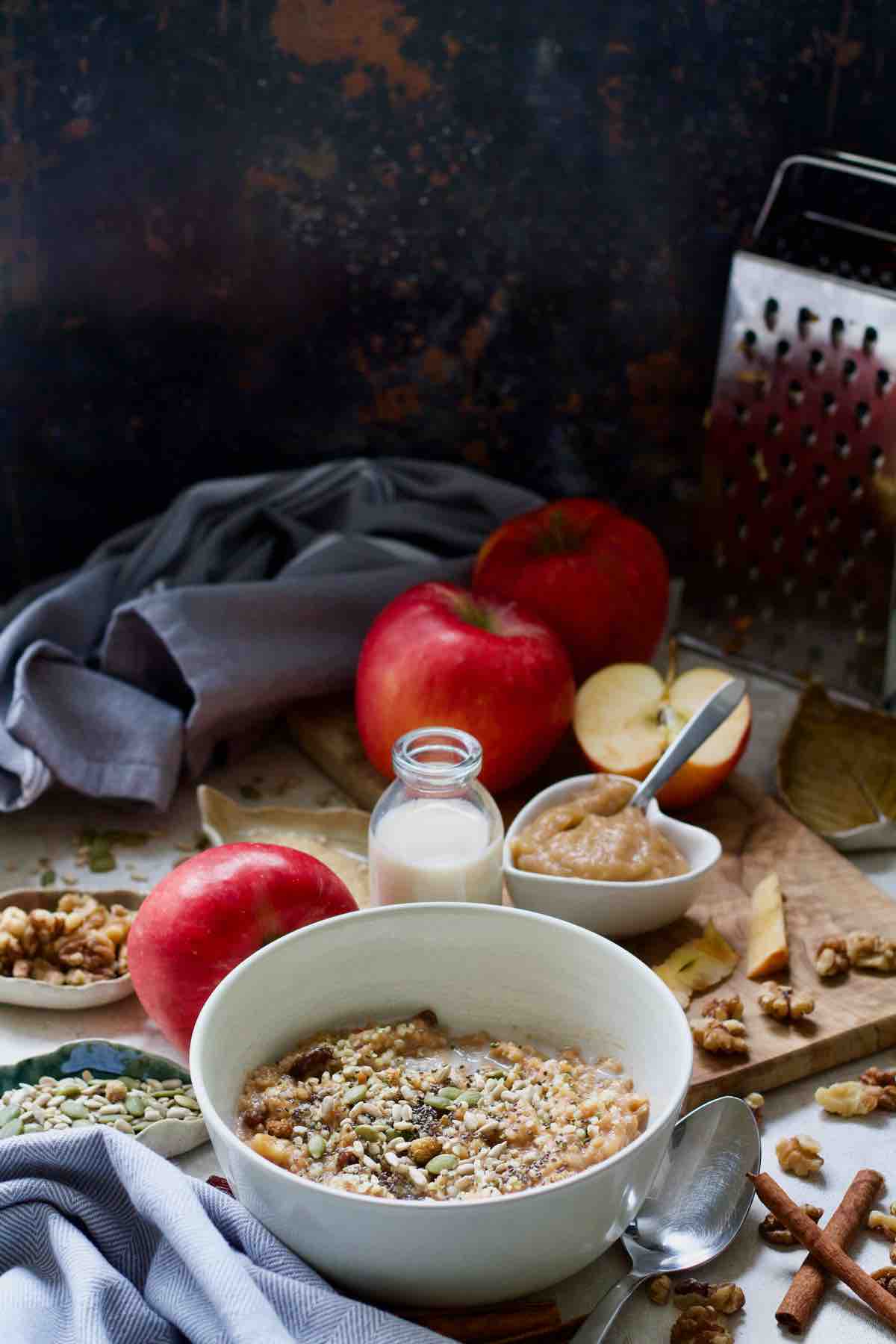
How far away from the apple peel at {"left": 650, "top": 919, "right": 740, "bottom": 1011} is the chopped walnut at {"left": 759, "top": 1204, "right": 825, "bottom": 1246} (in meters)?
0.20

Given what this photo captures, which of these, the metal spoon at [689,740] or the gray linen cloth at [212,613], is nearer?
the metal spoon at [689,740]

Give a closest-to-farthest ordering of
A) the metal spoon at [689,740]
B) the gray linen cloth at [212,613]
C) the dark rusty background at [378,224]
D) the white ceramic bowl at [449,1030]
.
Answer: the white ceramic bowl at [449,1030]
the metal spoon at [689,740]
the gray linen cloth at [212,613]
the dark rusty background at [378,224]

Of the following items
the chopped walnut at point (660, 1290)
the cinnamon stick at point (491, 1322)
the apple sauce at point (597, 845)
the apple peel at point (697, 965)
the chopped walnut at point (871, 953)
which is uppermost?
the apple sauce at point (597, 845)

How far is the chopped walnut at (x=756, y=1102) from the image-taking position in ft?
3.53

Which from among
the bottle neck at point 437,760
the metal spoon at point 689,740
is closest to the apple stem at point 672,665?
the metal spoon at point 689,740

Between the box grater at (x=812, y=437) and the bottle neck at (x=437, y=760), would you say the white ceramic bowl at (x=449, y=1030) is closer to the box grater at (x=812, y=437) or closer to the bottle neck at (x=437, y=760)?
the bottle neck at (x=437, y=760)

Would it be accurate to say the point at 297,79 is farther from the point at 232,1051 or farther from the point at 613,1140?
the point at 613,1140

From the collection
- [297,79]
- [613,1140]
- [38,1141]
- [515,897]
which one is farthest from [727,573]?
[38,1141]

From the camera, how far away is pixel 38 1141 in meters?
0.96

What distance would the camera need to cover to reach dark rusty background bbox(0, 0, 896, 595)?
1.51 m

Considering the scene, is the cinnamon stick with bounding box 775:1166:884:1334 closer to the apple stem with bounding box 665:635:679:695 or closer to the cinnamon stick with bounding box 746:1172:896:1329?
the cinnamon stick with bounding box 746:1172:896:1329

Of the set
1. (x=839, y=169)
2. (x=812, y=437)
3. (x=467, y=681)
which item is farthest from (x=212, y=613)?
(x=839, y=169)

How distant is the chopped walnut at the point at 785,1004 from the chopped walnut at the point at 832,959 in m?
0.04

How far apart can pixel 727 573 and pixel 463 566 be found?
0.29 m
